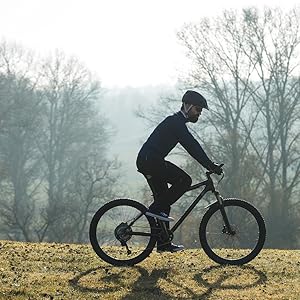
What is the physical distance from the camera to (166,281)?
749 cm

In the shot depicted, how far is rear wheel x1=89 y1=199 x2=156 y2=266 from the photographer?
844 centimetres

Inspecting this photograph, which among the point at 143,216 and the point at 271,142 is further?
the point at 271,142

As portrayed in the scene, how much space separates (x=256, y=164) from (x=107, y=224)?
29.8m

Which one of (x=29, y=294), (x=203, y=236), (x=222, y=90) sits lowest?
(x=29, y=294)

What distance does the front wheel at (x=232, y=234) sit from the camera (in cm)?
853

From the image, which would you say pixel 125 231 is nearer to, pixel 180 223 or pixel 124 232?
pixel 124 232

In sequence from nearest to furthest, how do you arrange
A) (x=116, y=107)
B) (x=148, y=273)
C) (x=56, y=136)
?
(x=148, y=273) → (x=56, y=136) → (x=116, y=107)

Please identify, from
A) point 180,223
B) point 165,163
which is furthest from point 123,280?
point 165,163

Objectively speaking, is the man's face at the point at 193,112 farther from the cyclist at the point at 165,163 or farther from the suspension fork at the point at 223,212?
the suspension fork at the point at 223,212

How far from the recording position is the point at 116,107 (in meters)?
123

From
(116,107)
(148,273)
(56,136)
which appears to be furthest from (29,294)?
(116,107)

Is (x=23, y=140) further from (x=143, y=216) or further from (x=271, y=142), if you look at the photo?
(x=143, y=216)

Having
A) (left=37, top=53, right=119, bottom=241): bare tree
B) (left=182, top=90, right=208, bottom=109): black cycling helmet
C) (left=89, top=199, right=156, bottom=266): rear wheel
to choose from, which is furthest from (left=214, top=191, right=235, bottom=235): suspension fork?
(left=37, top=53, right=119, bottom=241): bare tree

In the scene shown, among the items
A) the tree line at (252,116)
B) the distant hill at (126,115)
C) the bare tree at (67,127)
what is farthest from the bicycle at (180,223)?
the distant hill at (126,115)
